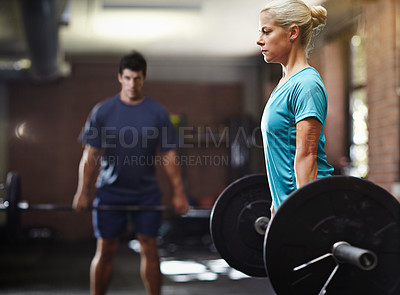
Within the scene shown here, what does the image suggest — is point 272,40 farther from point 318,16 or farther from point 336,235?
point 336,235

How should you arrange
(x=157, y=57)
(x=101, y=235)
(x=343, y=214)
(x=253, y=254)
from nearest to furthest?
(x=343, y=214) → (x=253, y=254) → (x=101, y=235) → (x=157, y=57)

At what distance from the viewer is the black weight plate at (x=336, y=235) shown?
858 millimetres

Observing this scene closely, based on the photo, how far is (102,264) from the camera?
2.05 metres

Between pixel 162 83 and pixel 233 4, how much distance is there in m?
1.97

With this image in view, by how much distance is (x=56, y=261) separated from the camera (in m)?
4.48

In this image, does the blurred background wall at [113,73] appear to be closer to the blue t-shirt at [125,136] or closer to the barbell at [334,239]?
the blue t-shirt at [125,136]

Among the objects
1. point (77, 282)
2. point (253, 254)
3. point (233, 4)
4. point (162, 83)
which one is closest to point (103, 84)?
point (162, 83)

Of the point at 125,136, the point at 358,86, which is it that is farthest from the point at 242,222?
the point at 358,86

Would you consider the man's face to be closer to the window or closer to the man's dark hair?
the man's dark hair

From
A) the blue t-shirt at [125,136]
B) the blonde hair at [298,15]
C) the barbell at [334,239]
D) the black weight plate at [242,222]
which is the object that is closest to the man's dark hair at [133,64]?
the blue t-shirt at [125,136]

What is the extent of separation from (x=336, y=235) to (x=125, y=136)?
85 cm

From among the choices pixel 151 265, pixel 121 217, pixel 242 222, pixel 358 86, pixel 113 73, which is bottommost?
pixel 151 265

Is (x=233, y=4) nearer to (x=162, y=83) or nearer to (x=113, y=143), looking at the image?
(x=162, y=83)

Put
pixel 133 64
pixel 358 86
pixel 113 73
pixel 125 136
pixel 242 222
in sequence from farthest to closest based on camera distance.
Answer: pixel 113 73 → pixel 358 86 → pixel 125 136 → pixel 133 64 → pixel 242 222
